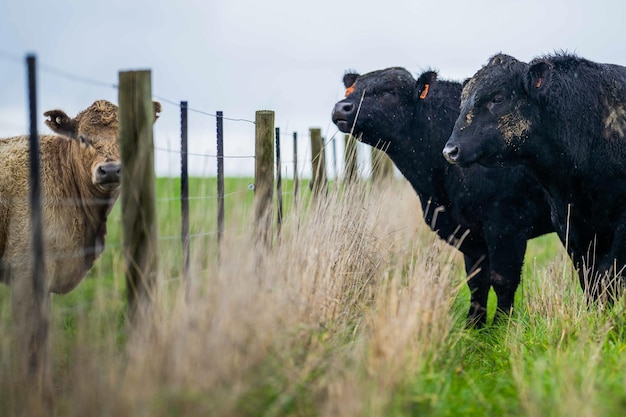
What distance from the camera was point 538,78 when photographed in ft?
22.4

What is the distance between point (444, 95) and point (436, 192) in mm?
1035

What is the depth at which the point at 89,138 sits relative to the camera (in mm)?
6844

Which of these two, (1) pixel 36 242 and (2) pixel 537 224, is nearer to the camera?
(1) pixel 36 242

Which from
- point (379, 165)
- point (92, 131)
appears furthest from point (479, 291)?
point (379, 165)

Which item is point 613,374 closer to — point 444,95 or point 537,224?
point 537,224

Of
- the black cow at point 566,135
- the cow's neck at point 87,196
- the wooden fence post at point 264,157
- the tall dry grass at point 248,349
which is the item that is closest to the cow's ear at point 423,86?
the black cow at point 566,135

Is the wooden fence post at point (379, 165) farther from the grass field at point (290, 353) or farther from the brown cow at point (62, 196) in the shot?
the brown cow at point (62, 196)

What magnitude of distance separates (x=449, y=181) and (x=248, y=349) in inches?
181

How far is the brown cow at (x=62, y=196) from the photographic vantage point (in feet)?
21.5

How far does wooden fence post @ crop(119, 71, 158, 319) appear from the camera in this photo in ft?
15.2

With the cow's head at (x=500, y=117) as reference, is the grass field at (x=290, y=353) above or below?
below

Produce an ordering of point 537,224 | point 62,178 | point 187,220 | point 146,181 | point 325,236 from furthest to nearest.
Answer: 1. point 537,224
2. point 62,178
3. point 325,236
4. point 187,220
5. point 146,181

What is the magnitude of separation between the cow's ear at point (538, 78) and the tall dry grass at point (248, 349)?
6.88 ft

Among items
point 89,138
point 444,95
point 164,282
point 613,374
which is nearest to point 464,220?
point 444,95
